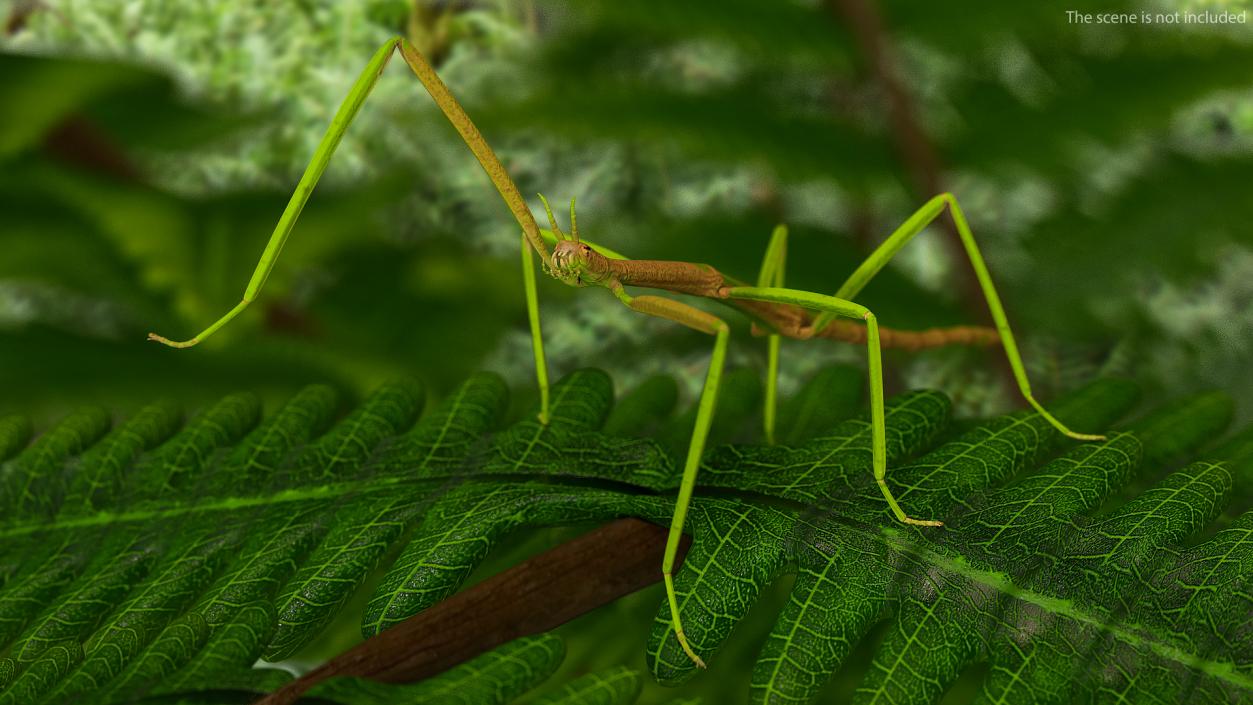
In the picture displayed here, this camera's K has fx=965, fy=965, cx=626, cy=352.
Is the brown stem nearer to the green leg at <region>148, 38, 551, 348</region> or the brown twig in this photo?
the green leg at <region>148, 38, 551, 348</region>

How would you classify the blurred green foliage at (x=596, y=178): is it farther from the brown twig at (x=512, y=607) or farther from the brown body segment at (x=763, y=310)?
the brown twig at (x=512, y=607)

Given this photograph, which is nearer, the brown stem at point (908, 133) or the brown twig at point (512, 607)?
the brown twig at point (512, 607)

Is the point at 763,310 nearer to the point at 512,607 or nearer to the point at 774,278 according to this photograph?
the point at 774,278

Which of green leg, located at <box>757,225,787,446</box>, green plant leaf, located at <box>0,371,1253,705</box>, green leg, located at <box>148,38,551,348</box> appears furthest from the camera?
green leg, located at <box>757,225,787,446</box>

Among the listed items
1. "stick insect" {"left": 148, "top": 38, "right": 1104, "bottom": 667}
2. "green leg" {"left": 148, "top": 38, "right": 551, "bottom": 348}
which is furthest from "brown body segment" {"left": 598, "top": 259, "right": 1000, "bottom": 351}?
"green leg" {"left": 148, "top": 38, "right": 551, "bottom": 348}

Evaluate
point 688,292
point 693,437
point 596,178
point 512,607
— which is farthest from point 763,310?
point 596,178

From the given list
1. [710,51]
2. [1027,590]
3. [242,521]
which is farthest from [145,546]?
[710,51]

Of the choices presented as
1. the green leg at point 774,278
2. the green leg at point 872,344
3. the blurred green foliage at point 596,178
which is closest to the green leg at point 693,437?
the green leg at point 872,344
